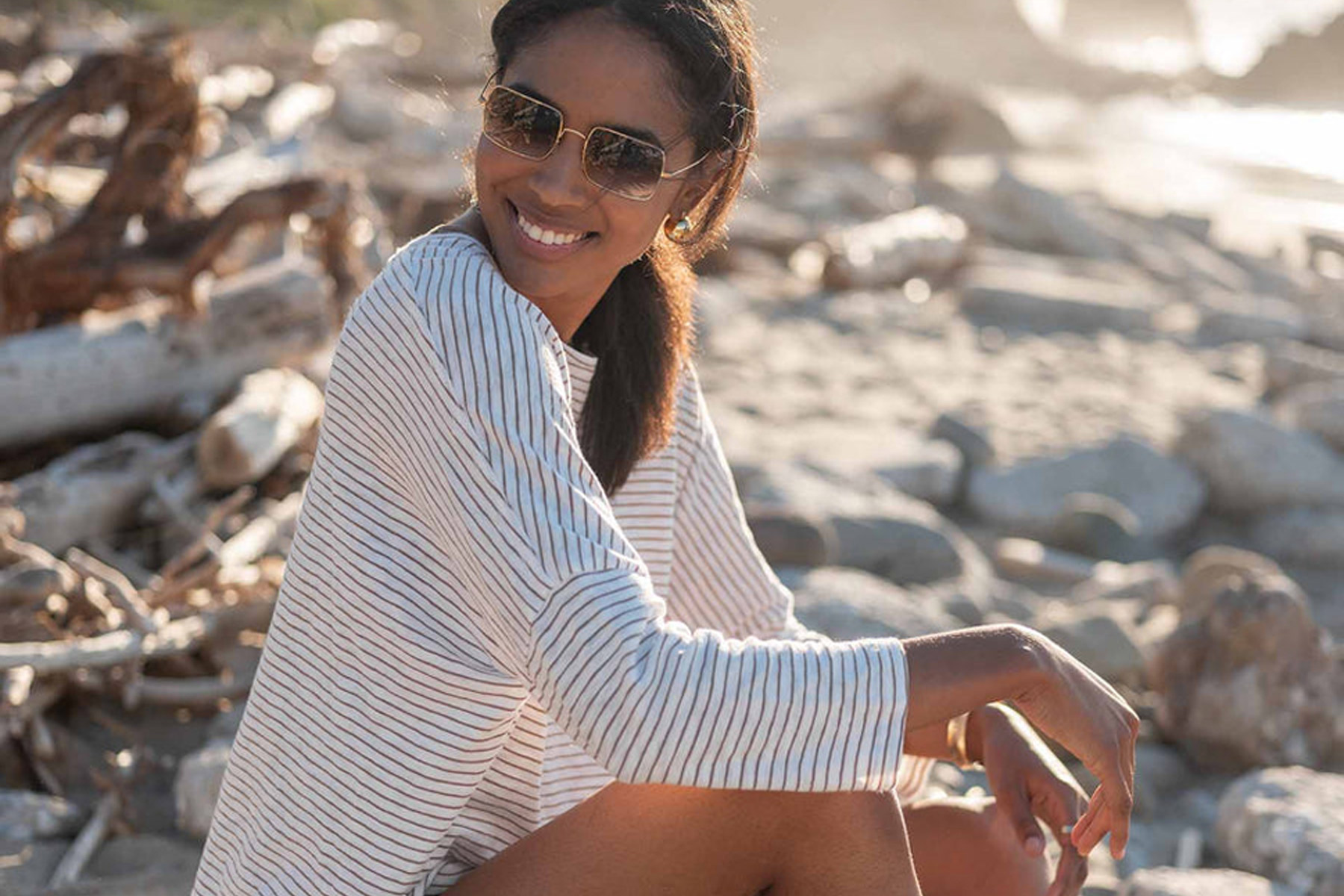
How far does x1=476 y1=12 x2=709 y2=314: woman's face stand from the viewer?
2.00m

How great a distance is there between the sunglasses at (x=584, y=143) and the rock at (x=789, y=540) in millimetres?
2897

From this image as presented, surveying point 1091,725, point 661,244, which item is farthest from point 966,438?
point 1091,725

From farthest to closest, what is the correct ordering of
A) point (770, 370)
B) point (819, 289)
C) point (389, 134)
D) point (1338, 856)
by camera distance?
point (389, 134), point (819, 289), point (770, 370), point (1338, 856)

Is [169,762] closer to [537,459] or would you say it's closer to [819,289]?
[537,459]

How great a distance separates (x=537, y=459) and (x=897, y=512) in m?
3.98

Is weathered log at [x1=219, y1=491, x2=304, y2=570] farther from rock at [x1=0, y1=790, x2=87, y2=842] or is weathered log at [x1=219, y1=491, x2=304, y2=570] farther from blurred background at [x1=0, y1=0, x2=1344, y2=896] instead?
rock at [x1=0, y1=790, x2=87, y2=842]

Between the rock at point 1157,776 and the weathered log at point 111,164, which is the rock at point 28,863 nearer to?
the weathered log at point 111,164

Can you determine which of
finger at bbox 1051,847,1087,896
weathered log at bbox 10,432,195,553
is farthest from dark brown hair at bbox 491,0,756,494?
weathered log at bbox 10,432,195,553

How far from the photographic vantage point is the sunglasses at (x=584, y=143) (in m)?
2.02

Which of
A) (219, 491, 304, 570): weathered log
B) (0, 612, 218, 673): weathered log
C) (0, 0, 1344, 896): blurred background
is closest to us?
(0, 612, 218, 673): weathered log

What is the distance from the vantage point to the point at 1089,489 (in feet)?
22.2

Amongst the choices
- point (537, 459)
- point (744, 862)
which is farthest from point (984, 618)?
point (537, 459)

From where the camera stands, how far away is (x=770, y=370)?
8305 millimetres

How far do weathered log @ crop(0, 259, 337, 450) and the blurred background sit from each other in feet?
0.04
